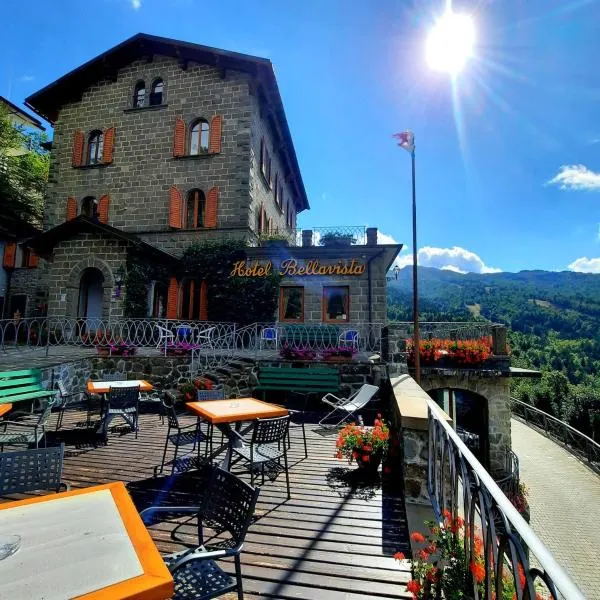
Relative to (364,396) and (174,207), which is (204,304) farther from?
(364,396)

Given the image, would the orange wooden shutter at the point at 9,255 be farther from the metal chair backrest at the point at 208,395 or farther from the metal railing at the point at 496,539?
the metal railing at the point at 496,539

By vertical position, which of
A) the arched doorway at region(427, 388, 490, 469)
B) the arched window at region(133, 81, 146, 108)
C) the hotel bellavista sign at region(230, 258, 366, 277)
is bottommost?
the arched doorway at region(427, 388, 490, 469)

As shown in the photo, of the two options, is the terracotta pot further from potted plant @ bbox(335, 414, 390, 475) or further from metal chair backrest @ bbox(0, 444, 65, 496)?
metal chair backrest @ bbox(0, 444, 65, 496)

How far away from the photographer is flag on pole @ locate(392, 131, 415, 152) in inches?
478

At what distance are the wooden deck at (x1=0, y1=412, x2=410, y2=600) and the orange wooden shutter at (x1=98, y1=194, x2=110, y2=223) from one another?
13.9m

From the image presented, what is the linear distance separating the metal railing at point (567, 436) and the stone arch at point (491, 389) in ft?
33.1

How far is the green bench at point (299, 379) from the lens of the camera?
369 inches

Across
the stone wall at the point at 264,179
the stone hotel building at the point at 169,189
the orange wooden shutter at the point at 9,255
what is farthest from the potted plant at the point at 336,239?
the orange wooden shutter at the point at 9,255

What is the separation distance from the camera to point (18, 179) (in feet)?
76.1

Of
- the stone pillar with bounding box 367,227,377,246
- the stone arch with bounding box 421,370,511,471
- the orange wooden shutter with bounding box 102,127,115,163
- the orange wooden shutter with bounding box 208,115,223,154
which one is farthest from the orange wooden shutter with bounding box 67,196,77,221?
the stone arch with bounding box 421,370,511,471

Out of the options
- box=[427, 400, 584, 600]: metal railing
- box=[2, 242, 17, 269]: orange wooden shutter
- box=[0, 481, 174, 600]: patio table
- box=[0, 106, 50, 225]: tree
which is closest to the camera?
box=[427, 400, 584, 600]: metal railing

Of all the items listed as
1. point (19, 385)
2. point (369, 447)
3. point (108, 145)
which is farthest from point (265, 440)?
point (108, 145)

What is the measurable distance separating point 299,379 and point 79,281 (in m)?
10.2

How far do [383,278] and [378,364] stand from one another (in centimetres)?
599
